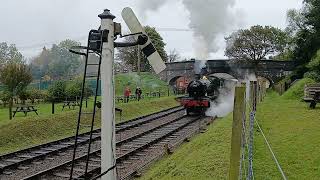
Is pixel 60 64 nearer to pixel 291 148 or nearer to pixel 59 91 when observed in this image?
pixel 59 91

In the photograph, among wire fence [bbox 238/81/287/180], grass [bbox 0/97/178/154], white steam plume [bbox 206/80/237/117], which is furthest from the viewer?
white steam plume [bbox 206/80/237/117]

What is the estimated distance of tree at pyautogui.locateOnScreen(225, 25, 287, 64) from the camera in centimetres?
5700

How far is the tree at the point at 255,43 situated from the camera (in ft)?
187

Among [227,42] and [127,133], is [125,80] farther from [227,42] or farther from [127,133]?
[127,133]

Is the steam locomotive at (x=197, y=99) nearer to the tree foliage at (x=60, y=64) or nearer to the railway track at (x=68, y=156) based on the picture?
the railway track at (x=68, y=156)

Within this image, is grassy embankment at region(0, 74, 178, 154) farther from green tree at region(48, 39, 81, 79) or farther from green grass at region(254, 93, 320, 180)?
green tree at region(48, 39, 81, 79)

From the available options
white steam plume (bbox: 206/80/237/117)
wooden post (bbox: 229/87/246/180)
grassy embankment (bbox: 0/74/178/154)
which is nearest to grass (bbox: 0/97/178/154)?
grassy embankment (bbox: 0/74/178/154)

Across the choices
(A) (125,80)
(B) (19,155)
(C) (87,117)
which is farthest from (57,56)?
(B) (19,155)

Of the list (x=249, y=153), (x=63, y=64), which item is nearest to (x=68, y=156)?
(x=249, y=153)

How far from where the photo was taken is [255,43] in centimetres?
5703

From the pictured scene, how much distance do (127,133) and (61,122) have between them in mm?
3587

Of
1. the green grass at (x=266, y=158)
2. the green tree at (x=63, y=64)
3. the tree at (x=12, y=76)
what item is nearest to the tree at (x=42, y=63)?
the green tree at (x=63, y=64)


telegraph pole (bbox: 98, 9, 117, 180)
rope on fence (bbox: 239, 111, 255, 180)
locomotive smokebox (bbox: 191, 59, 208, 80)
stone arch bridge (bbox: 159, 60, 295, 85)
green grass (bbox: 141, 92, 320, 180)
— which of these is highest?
stone arch bridge (bbox: 159, 60, 295, 85)

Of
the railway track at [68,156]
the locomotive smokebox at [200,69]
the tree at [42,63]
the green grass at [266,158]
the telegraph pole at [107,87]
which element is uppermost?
the tree at [42,63]
